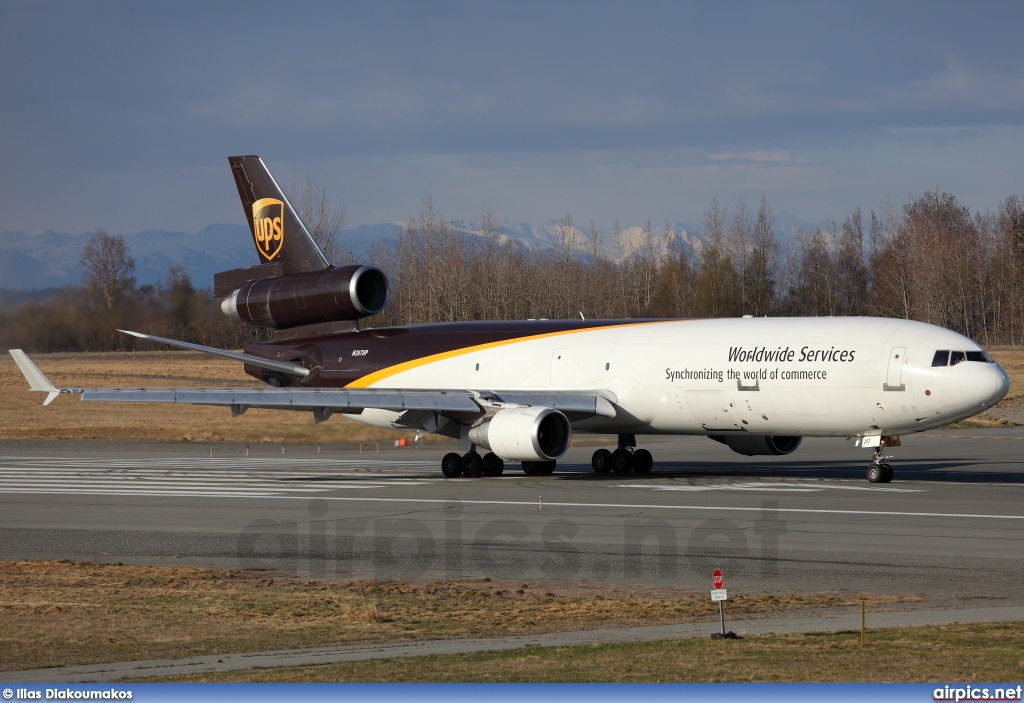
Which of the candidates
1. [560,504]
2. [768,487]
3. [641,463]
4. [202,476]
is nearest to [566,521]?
[560,504]

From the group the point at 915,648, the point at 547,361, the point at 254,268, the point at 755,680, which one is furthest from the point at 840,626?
the point at 254,268

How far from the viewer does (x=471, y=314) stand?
9869cm

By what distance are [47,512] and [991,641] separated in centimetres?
2083

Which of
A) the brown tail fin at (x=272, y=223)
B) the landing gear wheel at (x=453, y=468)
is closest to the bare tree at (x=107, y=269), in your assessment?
the brown tail fin at (x=272, y=223)

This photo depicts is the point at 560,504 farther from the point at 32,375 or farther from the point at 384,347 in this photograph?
the point at 32,375

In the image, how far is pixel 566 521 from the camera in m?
23.4

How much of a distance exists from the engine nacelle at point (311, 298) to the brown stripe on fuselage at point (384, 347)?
79cm

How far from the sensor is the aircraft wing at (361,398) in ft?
103

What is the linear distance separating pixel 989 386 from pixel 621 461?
1094 cm

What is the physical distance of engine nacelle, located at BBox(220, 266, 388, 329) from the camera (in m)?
37.3

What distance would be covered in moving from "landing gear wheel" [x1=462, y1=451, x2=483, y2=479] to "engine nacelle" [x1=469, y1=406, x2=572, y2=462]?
145 centimetres

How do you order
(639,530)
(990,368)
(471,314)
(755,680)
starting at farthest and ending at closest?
1. (471,314)
2. (990,368)
3. (639,530)
4. (755,680)

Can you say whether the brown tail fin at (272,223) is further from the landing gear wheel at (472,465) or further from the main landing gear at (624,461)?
the main landing gear at (624,461)

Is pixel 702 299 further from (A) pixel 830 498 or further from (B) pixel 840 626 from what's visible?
(B) pixel 840 626
